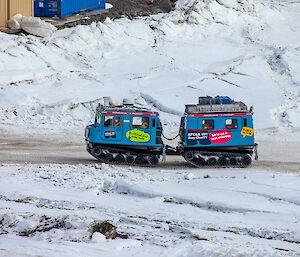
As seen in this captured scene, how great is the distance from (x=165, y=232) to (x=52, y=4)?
3200cm

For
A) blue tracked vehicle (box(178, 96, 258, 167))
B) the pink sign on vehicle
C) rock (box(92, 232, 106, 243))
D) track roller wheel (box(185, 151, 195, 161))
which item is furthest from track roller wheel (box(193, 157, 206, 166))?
rock (box(92, 232, 106, 243))

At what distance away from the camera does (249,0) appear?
150 feet

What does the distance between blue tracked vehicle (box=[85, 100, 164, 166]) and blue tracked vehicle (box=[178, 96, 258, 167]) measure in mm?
1202

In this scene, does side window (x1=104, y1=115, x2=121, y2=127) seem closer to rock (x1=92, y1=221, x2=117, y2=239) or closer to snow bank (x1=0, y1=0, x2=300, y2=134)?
snow bank (x1=0, y1=0, x2=300, y2=134)

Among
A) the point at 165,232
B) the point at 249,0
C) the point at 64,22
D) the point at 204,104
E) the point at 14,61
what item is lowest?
→ the point at 165,232

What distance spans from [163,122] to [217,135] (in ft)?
30.1

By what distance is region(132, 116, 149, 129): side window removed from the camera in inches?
774

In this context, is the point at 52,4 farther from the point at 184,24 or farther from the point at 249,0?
the point at 249,0

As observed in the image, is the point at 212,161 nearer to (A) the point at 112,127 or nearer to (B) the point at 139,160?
(B) the point at 139,160

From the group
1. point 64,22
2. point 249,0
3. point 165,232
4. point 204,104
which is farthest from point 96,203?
point 249,0

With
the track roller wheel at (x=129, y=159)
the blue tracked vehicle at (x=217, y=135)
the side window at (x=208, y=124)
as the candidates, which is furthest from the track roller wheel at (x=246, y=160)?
the track roller wheel at (x=129, y=159)

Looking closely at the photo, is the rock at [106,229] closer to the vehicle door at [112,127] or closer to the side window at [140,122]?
the vehicle door at [112,127]

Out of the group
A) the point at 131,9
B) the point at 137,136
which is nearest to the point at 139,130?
the point at 137,136

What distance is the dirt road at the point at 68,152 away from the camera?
2031 cm
